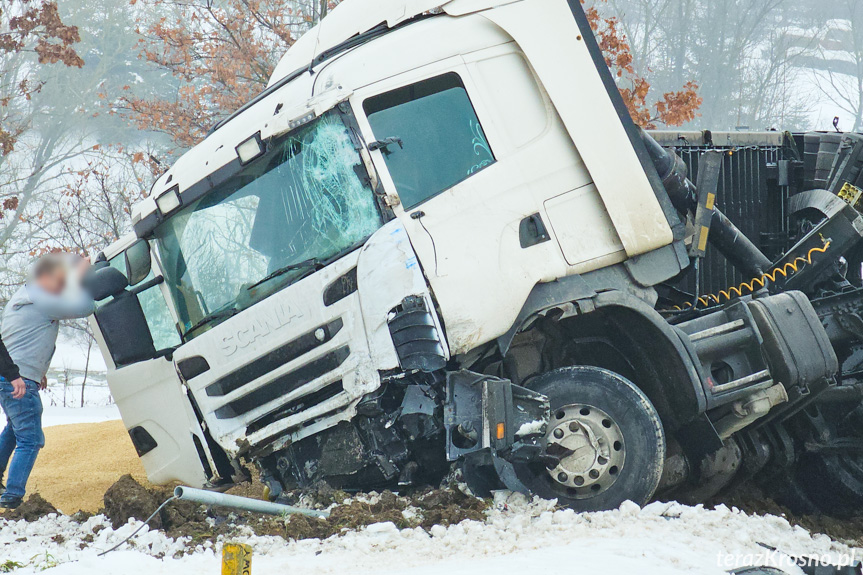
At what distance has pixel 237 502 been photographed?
4.24 m

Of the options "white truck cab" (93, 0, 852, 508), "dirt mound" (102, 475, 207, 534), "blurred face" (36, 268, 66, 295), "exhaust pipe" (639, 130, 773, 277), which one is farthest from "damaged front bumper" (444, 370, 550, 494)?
"blurred face" (36, 268, 66, 295)

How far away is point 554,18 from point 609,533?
9.04ft

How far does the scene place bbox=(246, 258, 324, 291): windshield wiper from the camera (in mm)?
4551

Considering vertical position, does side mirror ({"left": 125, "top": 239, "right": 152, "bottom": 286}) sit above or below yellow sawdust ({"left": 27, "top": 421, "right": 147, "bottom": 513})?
above

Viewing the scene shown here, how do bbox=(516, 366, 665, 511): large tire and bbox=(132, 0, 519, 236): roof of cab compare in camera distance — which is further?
bbox=(132, 0, 519, 236): roof of cab

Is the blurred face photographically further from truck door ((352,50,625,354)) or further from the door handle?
the door handle

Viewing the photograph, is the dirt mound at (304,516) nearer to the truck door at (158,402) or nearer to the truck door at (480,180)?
the truck door at (158,402)

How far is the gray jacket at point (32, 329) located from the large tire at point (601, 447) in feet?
10.8

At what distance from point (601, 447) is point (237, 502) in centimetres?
186

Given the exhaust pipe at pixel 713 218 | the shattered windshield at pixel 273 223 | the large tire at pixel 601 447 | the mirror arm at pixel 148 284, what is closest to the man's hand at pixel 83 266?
the mirror arm at pixel 148 284

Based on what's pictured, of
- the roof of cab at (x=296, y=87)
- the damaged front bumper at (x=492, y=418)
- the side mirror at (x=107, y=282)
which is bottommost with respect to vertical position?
the damaged front bumper at (x=492, y=418)

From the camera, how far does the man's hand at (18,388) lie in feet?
18.2

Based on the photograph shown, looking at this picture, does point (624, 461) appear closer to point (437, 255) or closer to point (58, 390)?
point (437, 255)

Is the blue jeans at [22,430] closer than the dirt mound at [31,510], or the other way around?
the dirt mound at [31,510]
